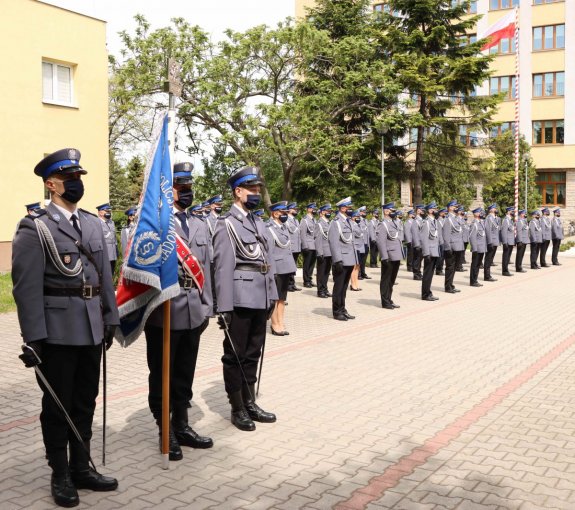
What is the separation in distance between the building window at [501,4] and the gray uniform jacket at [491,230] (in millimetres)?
35164

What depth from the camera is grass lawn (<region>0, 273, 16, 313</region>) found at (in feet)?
43.6

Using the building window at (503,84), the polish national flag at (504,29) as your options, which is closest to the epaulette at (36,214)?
the polish national flag at (504,29)

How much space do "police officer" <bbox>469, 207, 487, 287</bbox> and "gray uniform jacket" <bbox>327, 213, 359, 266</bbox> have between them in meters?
6.44

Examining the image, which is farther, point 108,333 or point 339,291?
point 339,291

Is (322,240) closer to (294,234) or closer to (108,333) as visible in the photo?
(294,234)

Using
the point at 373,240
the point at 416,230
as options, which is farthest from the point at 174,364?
the point at 373,240

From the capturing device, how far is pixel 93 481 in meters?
4.42

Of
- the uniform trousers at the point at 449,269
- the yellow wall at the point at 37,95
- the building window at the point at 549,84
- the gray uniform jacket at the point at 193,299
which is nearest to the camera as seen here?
the gray uniform jacket at the point at 193,299

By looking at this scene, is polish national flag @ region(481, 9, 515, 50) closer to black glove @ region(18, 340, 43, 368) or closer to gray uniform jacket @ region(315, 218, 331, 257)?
gray uniform jacket @ region(315, 218, 331, 257)

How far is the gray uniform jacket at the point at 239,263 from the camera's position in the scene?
18.6ft

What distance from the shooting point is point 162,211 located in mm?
4723

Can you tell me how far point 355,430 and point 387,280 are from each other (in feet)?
26.4

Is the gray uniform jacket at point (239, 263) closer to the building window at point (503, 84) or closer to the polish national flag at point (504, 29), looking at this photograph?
the polish national flag at point (504, 29)

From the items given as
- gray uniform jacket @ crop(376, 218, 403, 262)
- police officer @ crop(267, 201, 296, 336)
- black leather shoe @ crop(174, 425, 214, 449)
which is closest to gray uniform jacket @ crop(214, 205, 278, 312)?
black leather shoe @ crop(174, 425, 214, 449)
